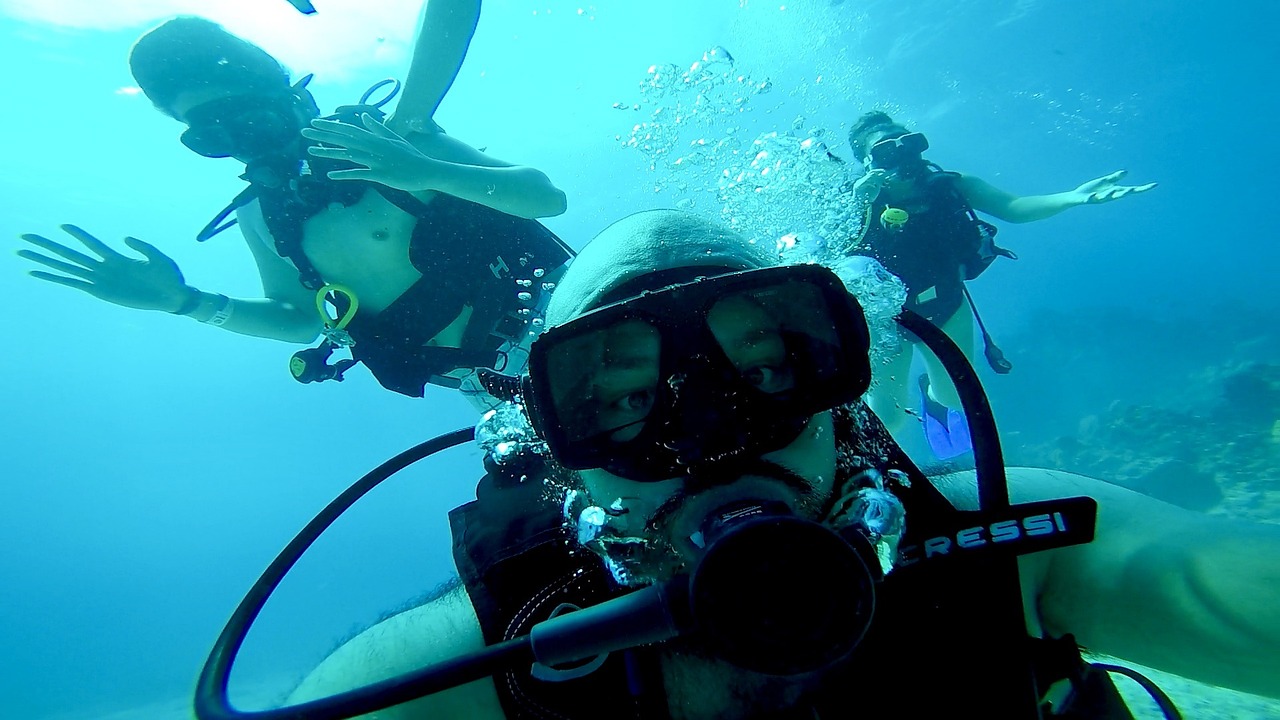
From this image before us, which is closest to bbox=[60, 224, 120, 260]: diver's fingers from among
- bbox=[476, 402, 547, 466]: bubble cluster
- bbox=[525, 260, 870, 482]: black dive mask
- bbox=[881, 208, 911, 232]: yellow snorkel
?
bbox=[476, 402, 547, 466]: bubble cluster

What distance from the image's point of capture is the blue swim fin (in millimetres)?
8859

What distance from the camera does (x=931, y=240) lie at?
768 centimetres

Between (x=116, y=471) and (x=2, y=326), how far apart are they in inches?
1670

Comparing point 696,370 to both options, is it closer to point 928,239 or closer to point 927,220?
point 928,239

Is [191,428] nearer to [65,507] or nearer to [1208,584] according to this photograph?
[65,507]

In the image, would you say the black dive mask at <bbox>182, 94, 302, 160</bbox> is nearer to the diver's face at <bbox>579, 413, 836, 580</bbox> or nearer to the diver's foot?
the diver's face at <bbox>579, 413, 836, 580</bbox>

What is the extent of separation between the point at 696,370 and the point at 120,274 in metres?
4.41

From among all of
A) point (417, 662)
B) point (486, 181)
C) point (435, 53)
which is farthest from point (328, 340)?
point (417, 662)

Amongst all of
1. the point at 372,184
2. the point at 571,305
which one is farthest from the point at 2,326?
the point at 571,305

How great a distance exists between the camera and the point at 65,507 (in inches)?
3342

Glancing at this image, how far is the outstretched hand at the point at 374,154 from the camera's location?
3.03 m

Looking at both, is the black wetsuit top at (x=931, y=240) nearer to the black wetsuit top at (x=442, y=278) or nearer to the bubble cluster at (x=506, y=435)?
the black wetsuit top at (x=442, y=278)

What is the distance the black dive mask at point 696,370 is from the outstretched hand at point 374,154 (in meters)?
1.96

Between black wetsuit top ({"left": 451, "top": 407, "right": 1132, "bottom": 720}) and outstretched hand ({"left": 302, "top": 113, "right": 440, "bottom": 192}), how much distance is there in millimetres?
2355
